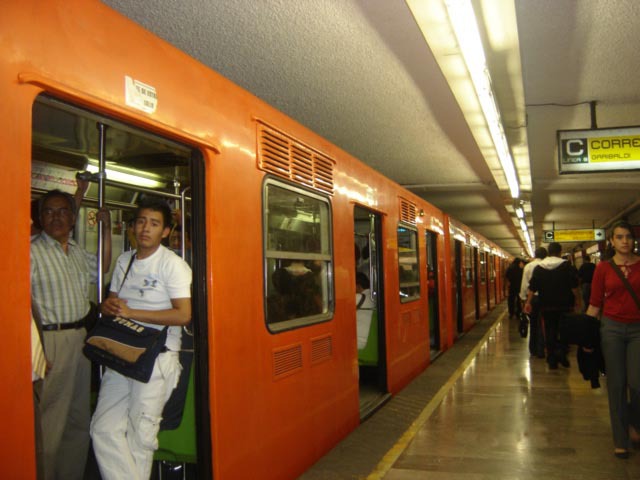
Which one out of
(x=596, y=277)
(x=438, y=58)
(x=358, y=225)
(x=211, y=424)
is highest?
(x=438, y=58)

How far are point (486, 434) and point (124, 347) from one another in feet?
10.3

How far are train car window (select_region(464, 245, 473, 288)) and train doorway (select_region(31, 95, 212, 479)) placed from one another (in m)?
8.53

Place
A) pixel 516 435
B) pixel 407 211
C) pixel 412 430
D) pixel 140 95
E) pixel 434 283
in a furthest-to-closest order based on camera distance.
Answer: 1. pixel 434 283
2. pixel 407 211
3. pixel 412 430
4. pixel 516 435
5. pixel 140 95

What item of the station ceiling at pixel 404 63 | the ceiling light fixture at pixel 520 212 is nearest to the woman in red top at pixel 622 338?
the station ceiling at pixel 404 63

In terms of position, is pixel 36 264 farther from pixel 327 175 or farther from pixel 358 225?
pixel 358 225

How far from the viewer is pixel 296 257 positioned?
3.66 m

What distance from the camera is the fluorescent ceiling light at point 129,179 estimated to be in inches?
144

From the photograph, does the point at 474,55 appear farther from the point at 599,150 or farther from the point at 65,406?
the point at 599,150

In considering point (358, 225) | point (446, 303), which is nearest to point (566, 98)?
point (358, 225)

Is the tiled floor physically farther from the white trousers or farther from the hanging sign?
the hanging sign

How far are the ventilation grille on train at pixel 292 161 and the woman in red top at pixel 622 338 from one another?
2095 mm

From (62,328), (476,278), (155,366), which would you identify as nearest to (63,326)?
A: (62,328)

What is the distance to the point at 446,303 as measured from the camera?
30.8 ft

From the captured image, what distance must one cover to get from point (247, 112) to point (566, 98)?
445 centimetres
